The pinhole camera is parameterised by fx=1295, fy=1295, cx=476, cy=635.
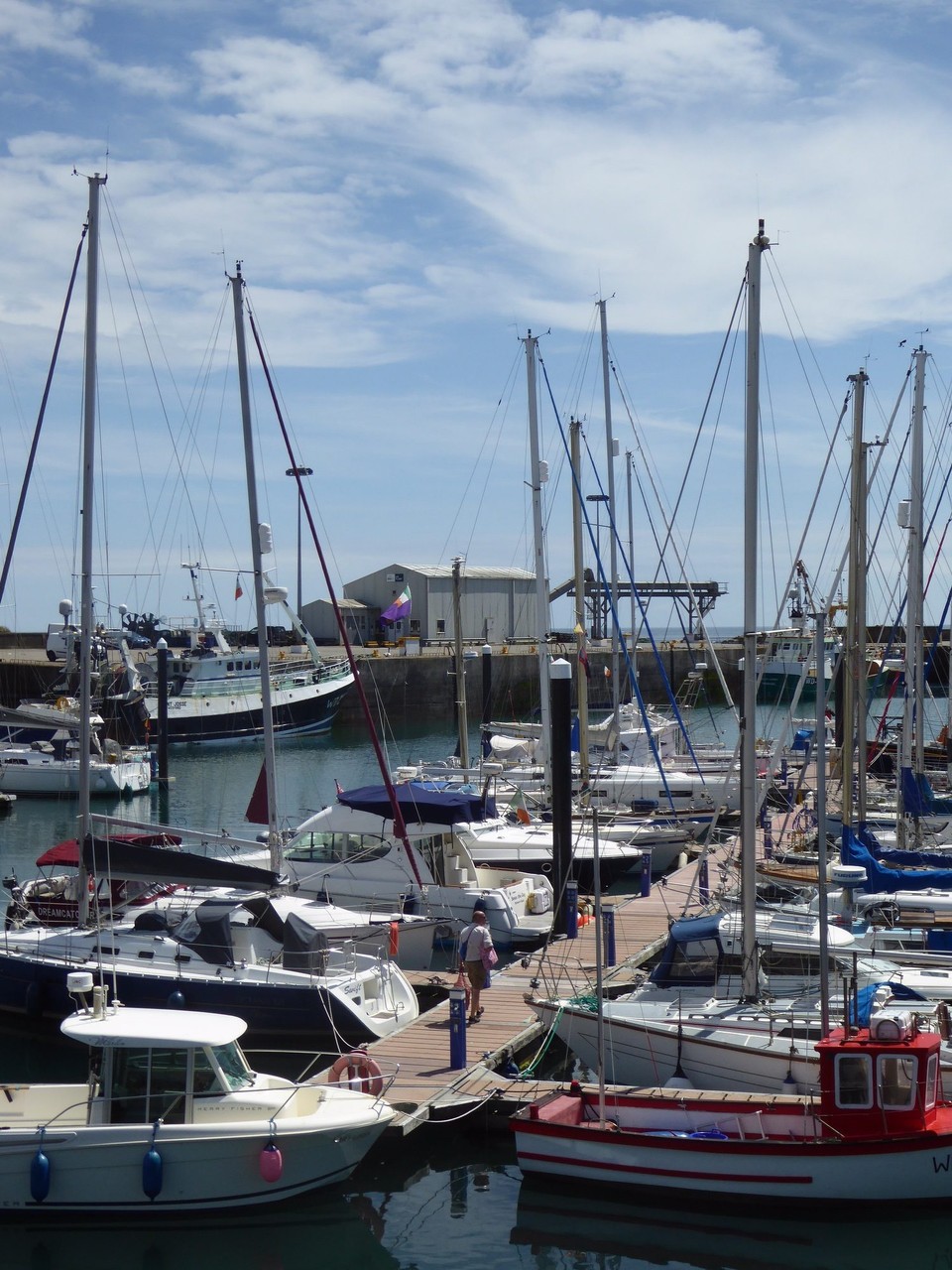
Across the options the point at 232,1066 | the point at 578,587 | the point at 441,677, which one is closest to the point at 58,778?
the point at 578,587

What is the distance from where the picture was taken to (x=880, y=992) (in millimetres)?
14242

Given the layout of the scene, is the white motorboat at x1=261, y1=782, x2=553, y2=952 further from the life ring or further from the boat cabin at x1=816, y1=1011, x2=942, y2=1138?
the boat cabin at x1=816, y1=1011, x2=942, y2=1138

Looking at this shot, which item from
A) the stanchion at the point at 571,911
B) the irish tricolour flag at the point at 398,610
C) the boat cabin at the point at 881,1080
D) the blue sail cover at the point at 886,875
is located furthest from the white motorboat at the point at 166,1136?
the irish tricolour flag at the point at 398,610

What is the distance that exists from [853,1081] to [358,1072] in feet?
16.7

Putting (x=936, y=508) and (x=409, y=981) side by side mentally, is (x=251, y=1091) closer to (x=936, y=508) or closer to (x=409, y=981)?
(x=409, y=981)

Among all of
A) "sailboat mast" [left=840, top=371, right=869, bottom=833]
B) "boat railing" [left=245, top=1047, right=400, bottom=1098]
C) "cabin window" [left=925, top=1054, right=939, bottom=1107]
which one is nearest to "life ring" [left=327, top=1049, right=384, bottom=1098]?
"boat railing" [left=245, top=1047, right=400, bottom=1098]

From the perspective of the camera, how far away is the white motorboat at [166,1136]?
1193 centimetres

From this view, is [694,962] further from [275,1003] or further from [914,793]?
[914,793]

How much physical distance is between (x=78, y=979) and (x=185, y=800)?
30.9m

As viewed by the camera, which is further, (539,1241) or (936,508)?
(936,508)

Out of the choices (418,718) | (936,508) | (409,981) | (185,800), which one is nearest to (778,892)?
(409,981)

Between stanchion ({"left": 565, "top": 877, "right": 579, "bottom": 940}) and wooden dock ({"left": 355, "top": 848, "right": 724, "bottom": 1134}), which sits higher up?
stanchion ({"left": 565, "top": 877, "right": 579, "bottom": 940})

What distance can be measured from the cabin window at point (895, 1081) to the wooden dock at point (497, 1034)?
364cm

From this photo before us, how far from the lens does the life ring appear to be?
1373cm
